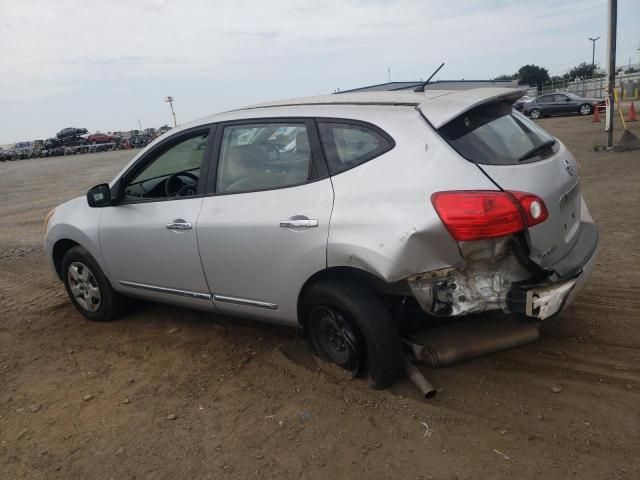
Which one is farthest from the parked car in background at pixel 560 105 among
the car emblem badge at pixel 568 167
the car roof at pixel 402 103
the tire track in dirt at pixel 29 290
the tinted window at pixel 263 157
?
the tinted window at pixel 263 157

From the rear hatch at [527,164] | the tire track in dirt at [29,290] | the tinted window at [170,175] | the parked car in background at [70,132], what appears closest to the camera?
the rear hatch at [527,164]

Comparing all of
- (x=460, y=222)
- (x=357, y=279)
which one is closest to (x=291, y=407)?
(x=357, y=279)

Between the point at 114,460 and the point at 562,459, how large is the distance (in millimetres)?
2321

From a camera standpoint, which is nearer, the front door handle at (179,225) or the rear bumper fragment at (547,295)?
the rear bumper fragment at (547,295)

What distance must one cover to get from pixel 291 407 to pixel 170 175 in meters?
2.30

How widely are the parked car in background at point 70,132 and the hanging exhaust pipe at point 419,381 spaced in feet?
198

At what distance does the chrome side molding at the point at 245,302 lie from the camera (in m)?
3.66

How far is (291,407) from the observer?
3354 mm

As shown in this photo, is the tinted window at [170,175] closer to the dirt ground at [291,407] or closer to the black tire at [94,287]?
the black tire at [94,287]

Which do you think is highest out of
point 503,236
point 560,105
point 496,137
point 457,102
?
point 457,102

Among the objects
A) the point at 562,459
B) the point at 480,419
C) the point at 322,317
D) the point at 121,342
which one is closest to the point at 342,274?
the point at 322,317

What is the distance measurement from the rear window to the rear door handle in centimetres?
90

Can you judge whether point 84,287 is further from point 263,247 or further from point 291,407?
point 291,407

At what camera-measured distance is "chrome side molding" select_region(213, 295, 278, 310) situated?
12.0 feet
